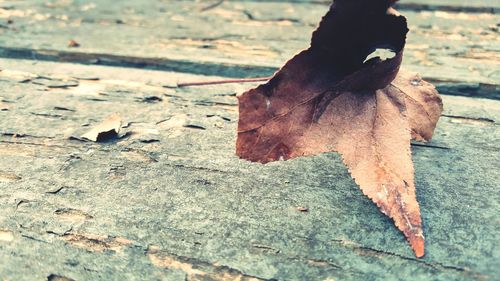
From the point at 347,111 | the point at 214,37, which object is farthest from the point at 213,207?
the point at 214,37

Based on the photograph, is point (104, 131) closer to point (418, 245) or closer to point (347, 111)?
point (347, 111)

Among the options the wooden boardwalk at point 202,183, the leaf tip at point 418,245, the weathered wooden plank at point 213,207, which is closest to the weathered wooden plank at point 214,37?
the wooden boardwalk at point 202,183

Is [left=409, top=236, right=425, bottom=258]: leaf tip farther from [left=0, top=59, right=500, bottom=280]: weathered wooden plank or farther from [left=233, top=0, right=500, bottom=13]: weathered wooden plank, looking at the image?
[left=233, top=0, right=500, bottom=13]: weathered wooden plank

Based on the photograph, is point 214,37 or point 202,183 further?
point 214,37

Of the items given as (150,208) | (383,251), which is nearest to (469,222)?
(383,251)

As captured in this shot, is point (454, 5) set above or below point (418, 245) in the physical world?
above

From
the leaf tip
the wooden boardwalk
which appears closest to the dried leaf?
the wooden boardwalk

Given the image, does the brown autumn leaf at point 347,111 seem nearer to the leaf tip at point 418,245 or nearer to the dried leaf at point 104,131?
the leaf tip at point 418,245
